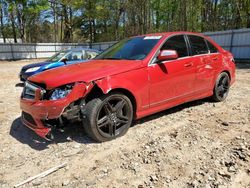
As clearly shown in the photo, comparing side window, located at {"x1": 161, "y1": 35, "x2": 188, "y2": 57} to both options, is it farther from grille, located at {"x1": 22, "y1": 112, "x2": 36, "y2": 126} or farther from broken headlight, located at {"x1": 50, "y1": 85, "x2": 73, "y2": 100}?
grille, located at {"x1": 22, "y1": 112, "x2": 36, "y2": 126}

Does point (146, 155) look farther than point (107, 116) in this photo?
No

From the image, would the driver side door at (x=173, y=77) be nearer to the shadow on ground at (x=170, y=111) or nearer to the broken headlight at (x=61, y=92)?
the shadow on ground at (x=170, y=111)

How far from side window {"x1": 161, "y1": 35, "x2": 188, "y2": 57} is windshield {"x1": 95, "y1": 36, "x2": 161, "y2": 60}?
0.22 m

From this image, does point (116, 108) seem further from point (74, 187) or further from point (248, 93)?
point (248, 93)

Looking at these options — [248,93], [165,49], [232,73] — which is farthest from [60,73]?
[248,93]

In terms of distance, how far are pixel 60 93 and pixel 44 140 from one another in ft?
3.17

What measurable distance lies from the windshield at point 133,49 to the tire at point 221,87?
2024 mm

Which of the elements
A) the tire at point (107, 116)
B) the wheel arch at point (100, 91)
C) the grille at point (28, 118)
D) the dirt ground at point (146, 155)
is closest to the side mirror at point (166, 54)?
the wheel arch at point (100, 91)

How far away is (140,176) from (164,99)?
1839mm

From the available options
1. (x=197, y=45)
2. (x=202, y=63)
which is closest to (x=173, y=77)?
(x=202, y=63)

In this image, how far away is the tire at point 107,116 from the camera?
358 centimetres

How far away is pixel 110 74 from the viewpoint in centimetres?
372

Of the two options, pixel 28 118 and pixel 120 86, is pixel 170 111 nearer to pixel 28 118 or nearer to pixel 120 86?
pixel 120 86

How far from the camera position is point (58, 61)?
9.12m
